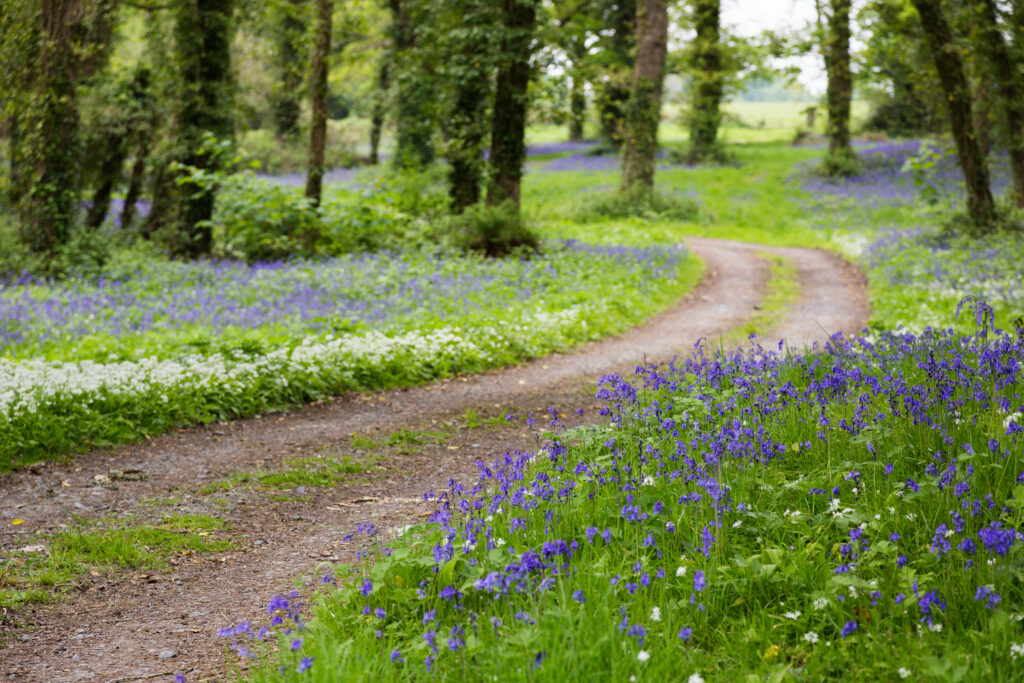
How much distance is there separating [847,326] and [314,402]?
8.21 metres

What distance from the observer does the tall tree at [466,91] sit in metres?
17.4

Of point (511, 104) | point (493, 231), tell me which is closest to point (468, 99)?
point (511, 104)

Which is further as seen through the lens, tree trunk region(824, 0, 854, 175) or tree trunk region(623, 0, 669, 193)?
tree trunk region(824, 0, 854, 175)

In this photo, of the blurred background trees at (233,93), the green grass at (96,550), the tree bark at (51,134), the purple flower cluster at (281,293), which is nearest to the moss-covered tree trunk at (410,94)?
the blurred background trees at (233,93)

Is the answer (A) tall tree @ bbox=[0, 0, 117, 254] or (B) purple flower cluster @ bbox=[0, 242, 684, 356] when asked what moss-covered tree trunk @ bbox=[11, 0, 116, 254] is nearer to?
(A) tall tree @ bbox=[0, 0, 117, 254]

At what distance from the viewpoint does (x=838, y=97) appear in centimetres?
3344

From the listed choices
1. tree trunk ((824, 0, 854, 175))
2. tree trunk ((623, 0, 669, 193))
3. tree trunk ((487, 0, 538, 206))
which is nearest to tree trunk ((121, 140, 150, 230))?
tree trunk ((487, 0, 538, 206))

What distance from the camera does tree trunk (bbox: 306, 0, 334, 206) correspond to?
1567 cm

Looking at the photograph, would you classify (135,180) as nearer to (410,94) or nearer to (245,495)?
(410,94)

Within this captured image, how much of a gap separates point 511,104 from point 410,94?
6.34 meters

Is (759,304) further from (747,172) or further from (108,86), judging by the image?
(747,172)

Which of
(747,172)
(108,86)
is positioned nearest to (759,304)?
(108,86)

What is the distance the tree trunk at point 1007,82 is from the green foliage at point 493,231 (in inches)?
402

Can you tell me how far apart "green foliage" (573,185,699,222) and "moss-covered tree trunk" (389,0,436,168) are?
5794mm
